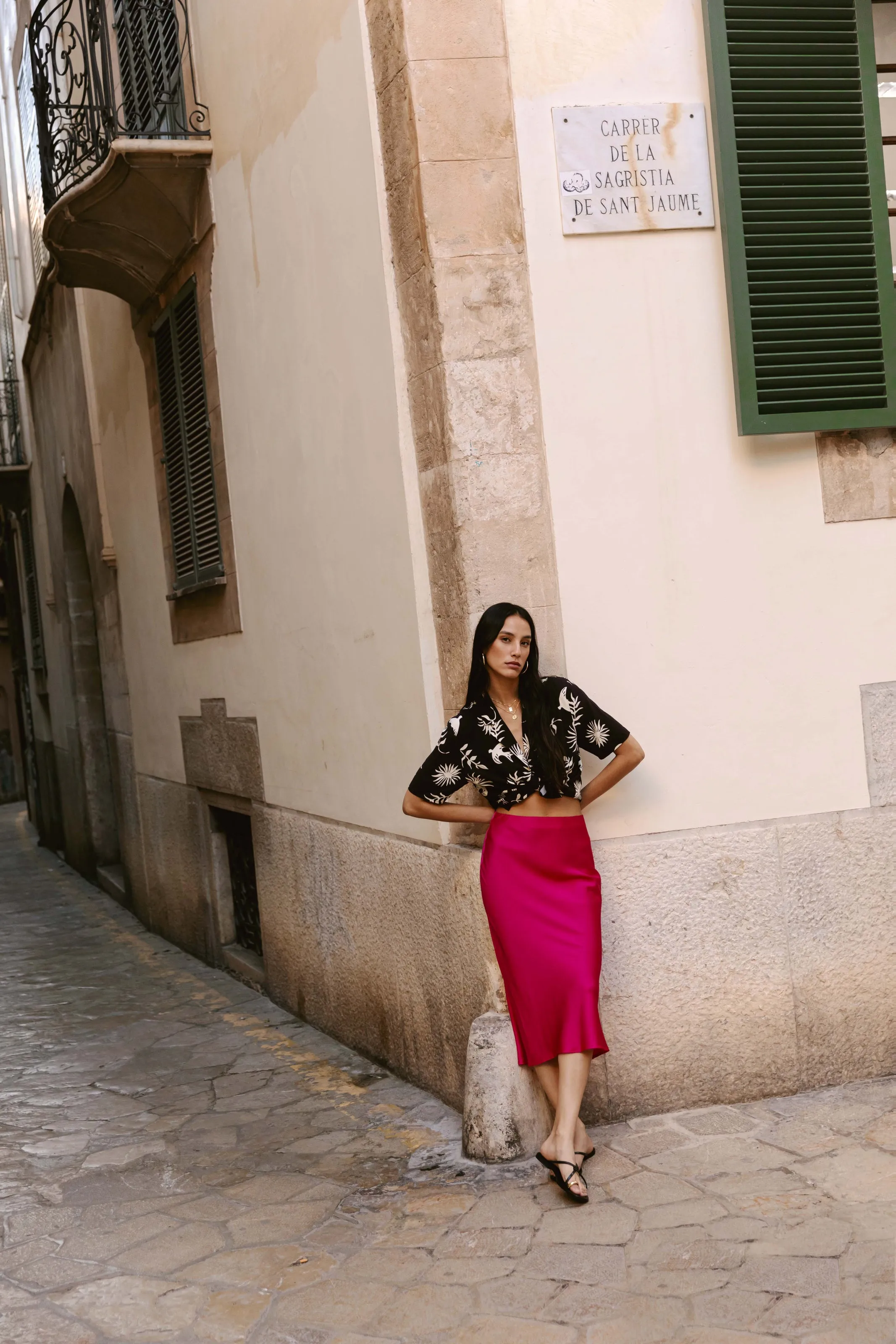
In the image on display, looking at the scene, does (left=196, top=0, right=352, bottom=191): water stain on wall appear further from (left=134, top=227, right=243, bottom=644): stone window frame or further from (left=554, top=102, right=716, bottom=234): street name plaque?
(left=554, top=102, right=716, bottom=234): street name plaque

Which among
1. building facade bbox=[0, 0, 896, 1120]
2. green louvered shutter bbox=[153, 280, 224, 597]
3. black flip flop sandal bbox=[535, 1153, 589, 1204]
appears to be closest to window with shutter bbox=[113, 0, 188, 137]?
green louvered shutter bbox=[153, 280, 224, 597]

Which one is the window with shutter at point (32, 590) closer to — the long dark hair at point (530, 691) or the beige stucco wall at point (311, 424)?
the beige stucco wall at point (311, 424)

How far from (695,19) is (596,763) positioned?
2.58 m

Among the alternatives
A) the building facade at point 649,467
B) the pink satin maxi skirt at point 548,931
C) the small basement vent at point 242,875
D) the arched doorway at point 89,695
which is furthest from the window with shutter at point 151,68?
the arched doorway at point 89,695

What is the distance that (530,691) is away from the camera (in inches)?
179

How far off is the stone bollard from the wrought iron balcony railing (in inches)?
192

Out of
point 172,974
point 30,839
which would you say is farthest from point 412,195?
point 30,839

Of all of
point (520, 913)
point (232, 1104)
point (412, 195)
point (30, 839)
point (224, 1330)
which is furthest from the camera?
point (30, 839)

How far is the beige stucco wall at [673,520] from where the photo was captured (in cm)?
478

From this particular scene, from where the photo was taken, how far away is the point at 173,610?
29.0 ft

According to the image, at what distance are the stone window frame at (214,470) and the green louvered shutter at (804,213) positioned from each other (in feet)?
10.7

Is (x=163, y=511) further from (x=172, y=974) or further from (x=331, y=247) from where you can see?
(x=331, y=247)

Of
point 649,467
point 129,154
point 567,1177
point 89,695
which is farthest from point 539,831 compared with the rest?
point 89,695

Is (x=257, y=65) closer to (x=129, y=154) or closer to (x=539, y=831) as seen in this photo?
(x=129, y=154)
